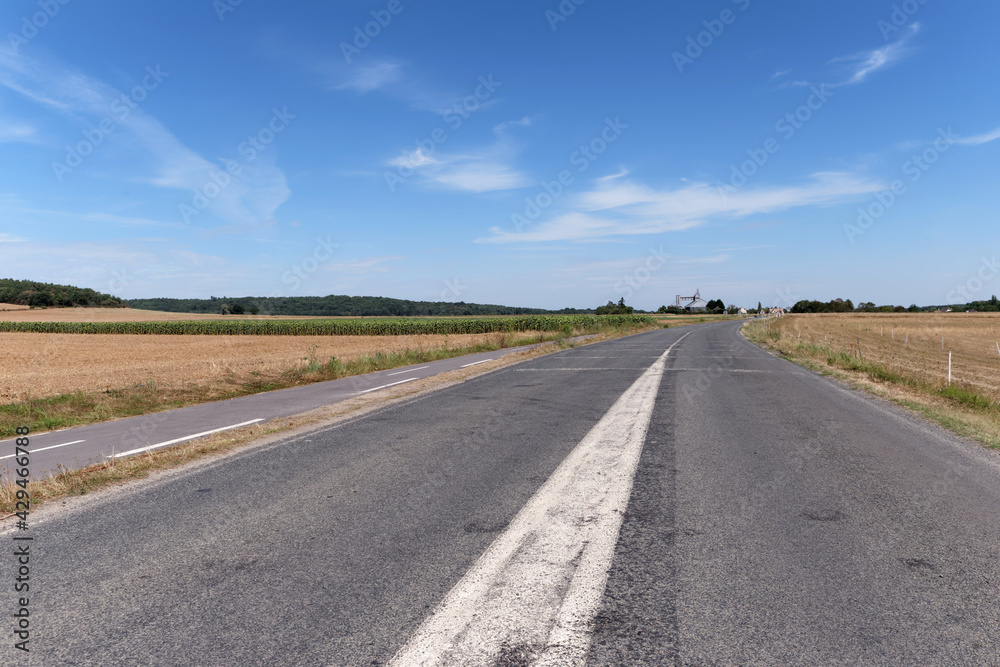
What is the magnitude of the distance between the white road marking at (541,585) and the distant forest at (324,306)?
149 m

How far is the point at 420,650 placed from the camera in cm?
267

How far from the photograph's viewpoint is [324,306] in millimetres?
165625

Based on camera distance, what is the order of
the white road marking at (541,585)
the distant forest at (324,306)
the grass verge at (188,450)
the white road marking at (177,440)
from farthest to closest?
1. the distant forest at (324,306)
2. the white road marking at (177,440)
3. the grass verge at (188,450)
4. the white road marking at (541,585)

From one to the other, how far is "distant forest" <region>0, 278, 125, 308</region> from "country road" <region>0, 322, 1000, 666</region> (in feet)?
A: 450

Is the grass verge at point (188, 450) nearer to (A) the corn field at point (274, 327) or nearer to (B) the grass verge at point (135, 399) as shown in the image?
(B) the grass verge at point (135, 399)

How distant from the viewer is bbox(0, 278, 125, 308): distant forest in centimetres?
11238

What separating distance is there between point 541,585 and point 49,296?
468 ft

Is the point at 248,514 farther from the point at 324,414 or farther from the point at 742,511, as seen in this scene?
the point at 324,414

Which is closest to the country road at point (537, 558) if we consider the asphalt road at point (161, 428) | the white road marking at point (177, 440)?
the white road marking at point (177, 440)

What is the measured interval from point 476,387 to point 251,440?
7015 millimetres

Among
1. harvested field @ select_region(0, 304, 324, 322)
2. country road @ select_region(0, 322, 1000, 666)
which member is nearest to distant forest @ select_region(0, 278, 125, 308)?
harvested field @ select_region(0, 304, 324, 322)

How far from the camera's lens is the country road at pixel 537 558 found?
2.74 m

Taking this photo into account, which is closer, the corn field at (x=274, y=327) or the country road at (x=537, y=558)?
the country road at (x=537, y=558)

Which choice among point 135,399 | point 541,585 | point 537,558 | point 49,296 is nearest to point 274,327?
point 135,399
